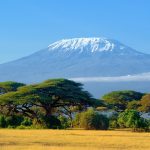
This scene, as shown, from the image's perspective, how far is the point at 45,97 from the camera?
202 feet

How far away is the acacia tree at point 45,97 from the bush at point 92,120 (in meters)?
4.26

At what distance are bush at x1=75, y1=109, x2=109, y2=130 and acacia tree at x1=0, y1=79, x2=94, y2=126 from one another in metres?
4.26

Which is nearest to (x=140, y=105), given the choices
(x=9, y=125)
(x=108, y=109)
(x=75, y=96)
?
(x=108, y=109)

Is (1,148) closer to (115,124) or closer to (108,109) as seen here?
(115,124)

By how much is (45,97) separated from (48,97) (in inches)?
29.4

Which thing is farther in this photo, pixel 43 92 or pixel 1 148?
pixel 43 92

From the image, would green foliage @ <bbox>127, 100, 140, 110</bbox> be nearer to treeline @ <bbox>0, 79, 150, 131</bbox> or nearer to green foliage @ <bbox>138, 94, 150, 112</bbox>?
green foliage @ <bbox>138, 94, 150, 112</bbox>

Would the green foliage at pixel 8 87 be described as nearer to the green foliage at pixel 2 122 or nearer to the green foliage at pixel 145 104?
the green foliage at pixel 2 122

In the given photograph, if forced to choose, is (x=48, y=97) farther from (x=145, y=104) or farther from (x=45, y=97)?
(x=145, y=104)

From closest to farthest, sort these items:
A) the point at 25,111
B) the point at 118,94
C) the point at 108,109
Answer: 1. the point at 25,111
2. the point at 108,109
3. the point at 118,94

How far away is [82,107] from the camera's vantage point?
222ft

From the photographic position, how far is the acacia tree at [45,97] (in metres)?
Result: 61.3

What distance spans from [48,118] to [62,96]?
408 centimetres

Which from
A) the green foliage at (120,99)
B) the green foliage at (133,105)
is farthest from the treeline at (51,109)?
the green foliage at (120,99)
